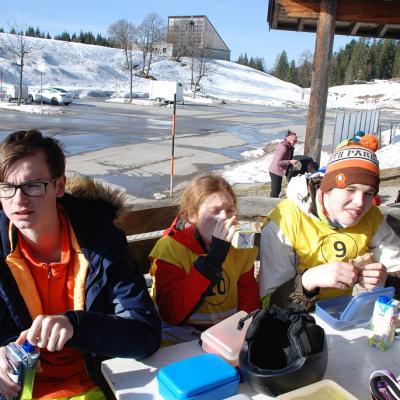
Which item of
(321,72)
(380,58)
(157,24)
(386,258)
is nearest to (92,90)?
(157,24)

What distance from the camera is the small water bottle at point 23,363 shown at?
1443 mm

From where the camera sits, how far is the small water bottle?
4.74 ft

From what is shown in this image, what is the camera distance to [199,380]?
1398mm

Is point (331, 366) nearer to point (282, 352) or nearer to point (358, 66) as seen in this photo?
point (282, 352)

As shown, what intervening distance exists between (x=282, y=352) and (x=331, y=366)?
265 mm

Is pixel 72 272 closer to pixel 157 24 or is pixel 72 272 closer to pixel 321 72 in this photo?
pixel 321 72

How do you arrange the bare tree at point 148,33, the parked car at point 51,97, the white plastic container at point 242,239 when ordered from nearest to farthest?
the white plastic container at point 242,239, the parked car at point 51,97, the bare tree at point 148,33

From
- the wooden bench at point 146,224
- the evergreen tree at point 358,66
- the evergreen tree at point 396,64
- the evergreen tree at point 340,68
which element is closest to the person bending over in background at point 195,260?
the wooden bench at point 146,224

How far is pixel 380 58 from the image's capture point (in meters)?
99.8

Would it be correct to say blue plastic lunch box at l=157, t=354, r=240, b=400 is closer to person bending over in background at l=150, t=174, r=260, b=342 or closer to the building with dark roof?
person bending over in background at l=150, t=174, r=260, b=342

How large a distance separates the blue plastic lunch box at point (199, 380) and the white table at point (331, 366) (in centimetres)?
9

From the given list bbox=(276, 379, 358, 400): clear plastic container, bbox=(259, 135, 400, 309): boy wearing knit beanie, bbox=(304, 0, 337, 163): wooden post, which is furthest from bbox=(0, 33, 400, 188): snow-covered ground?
bbox=(276, 379, 358, 400): clear plastic container

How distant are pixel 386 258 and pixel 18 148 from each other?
2074 mm

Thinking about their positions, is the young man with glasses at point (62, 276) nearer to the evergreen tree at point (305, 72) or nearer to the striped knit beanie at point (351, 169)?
the striped knit beanie at point (351, 169)
